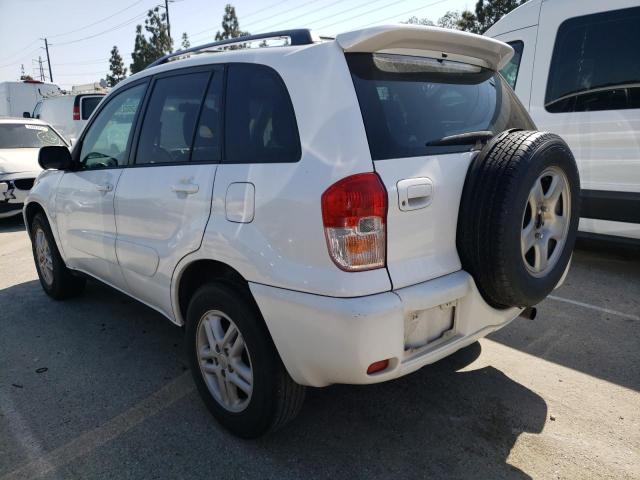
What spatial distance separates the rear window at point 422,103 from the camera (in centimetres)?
208

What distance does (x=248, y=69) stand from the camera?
240 centimetres

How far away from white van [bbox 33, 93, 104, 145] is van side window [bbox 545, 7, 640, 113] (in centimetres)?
1164

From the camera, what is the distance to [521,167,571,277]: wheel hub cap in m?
→ 2.34

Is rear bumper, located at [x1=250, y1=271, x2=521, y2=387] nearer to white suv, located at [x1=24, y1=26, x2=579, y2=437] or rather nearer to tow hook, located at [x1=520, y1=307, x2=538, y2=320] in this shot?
white suv, located at [x1=24, y1=26, x2=579, y2=437]

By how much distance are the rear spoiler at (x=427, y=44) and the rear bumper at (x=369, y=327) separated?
3.34ft

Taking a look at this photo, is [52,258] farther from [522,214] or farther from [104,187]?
[522,214]

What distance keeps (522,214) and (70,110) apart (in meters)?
14.9

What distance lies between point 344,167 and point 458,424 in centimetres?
148

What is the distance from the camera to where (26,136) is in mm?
9250

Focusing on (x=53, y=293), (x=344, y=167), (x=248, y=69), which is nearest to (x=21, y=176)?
(x=53, y=293)

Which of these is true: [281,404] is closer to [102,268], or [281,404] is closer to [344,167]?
[344,167]

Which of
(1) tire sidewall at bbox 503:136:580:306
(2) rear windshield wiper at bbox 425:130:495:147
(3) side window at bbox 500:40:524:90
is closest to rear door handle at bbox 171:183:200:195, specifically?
(2) rear windshield wiper at bbox 425:130:495:147

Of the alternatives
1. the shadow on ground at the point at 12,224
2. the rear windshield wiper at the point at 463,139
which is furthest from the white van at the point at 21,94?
the rear windshield wiper at the point at 463,139

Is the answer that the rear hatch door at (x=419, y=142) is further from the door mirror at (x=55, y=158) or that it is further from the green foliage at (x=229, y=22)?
the green foliage at (x=229, y=22)
